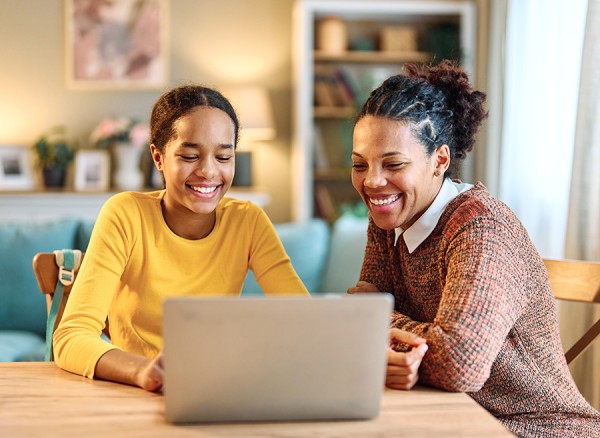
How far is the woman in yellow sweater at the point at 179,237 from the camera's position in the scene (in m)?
1.58

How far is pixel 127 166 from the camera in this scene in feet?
15.8

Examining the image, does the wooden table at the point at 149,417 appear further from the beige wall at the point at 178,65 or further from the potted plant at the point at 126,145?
the beige wall at the point at 178,65

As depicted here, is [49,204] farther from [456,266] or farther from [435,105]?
[456,266]

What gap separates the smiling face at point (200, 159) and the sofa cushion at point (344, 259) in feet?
5.33

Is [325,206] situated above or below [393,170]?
below

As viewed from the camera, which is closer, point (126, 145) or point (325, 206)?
point (126, 145)

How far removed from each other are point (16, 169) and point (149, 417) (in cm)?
409

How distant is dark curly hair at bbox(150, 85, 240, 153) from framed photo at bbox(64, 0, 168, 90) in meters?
3.41

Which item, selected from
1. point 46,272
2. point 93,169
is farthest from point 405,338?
point 93,169

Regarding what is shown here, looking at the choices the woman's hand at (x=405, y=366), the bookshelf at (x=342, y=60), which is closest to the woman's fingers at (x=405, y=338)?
the woman's hand at (x=405, y=366)

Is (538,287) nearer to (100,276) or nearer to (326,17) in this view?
(100,276)

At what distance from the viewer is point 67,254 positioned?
1.75 m

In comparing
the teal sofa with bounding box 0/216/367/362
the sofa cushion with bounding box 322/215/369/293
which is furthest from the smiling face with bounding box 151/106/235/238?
the sofa cushion with bounding box 322/215/369/293

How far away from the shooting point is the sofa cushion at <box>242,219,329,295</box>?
3.23 m
